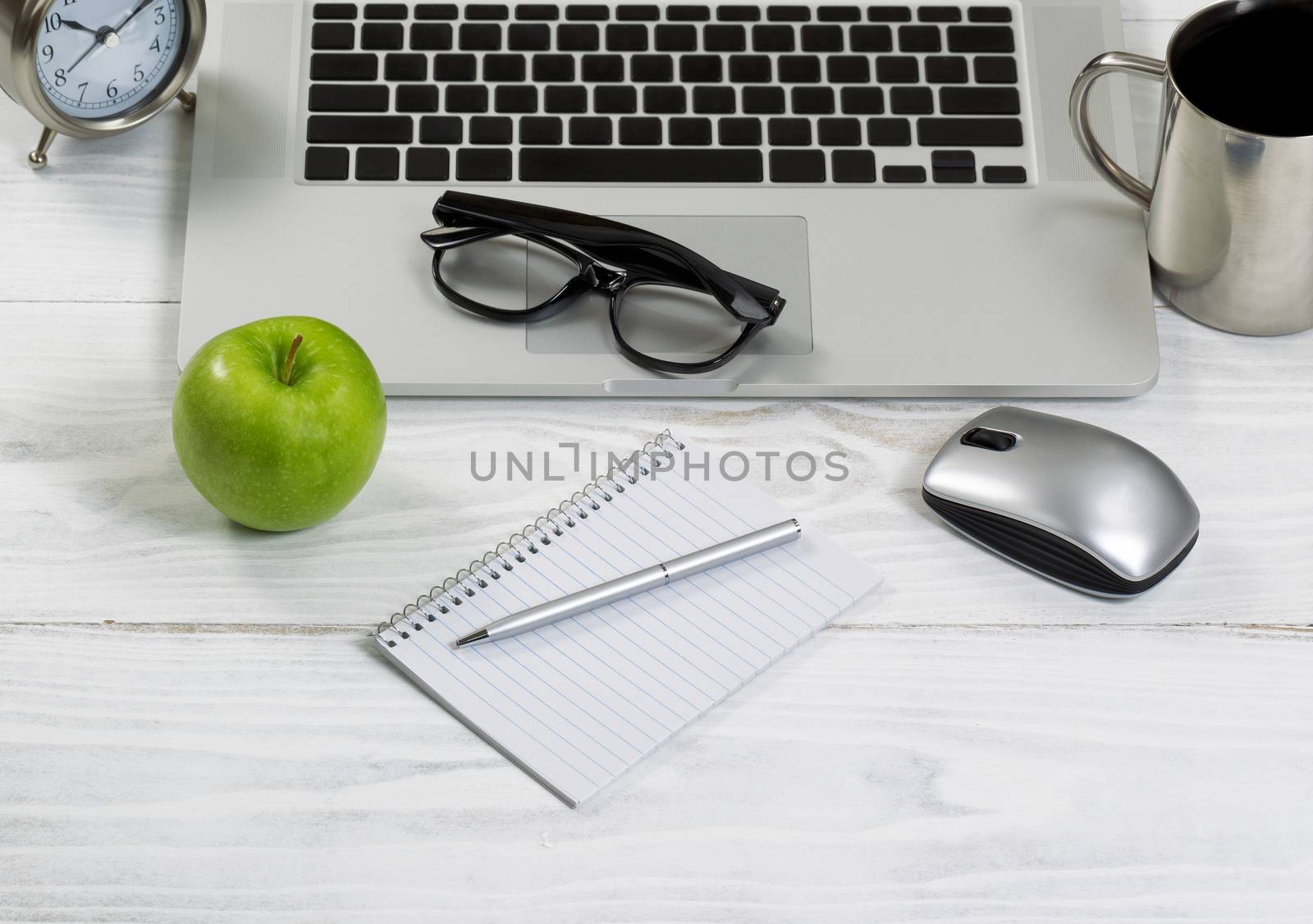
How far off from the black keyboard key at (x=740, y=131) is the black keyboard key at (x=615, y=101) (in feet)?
0.19

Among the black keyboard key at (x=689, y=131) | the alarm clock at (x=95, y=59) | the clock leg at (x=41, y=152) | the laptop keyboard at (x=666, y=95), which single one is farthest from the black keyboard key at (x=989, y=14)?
the clock leg at (x=41, y=152)

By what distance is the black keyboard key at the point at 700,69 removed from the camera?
82cm

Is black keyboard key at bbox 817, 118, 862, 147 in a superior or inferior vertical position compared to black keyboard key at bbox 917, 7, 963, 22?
inferior

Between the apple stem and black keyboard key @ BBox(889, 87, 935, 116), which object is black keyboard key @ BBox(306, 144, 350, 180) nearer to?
the apple stem

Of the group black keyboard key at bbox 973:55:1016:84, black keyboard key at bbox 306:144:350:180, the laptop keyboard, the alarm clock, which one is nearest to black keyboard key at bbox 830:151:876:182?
the laptop keyboard

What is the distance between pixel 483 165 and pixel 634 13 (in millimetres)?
160

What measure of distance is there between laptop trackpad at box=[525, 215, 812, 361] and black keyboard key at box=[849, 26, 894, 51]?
15 cm

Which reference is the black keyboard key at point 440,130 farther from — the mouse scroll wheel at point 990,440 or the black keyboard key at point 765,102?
the mouse scroll wheel at point 990,440

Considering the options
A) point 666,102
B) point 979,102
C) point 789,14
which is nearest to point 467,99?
point 666,102

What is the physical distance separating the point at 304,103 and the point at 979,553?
52 centimetres

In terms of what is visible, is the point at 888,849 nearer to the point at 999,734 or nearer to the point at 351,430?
the point at 999,734

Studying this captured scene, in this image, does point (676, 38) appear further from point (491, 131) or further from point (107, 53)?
point (107, 53)

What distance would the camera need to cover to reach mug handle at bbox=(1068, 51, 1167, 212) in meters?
0.74

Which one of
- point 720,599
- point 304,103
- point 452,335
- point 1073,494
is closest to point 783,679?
point 720,599
